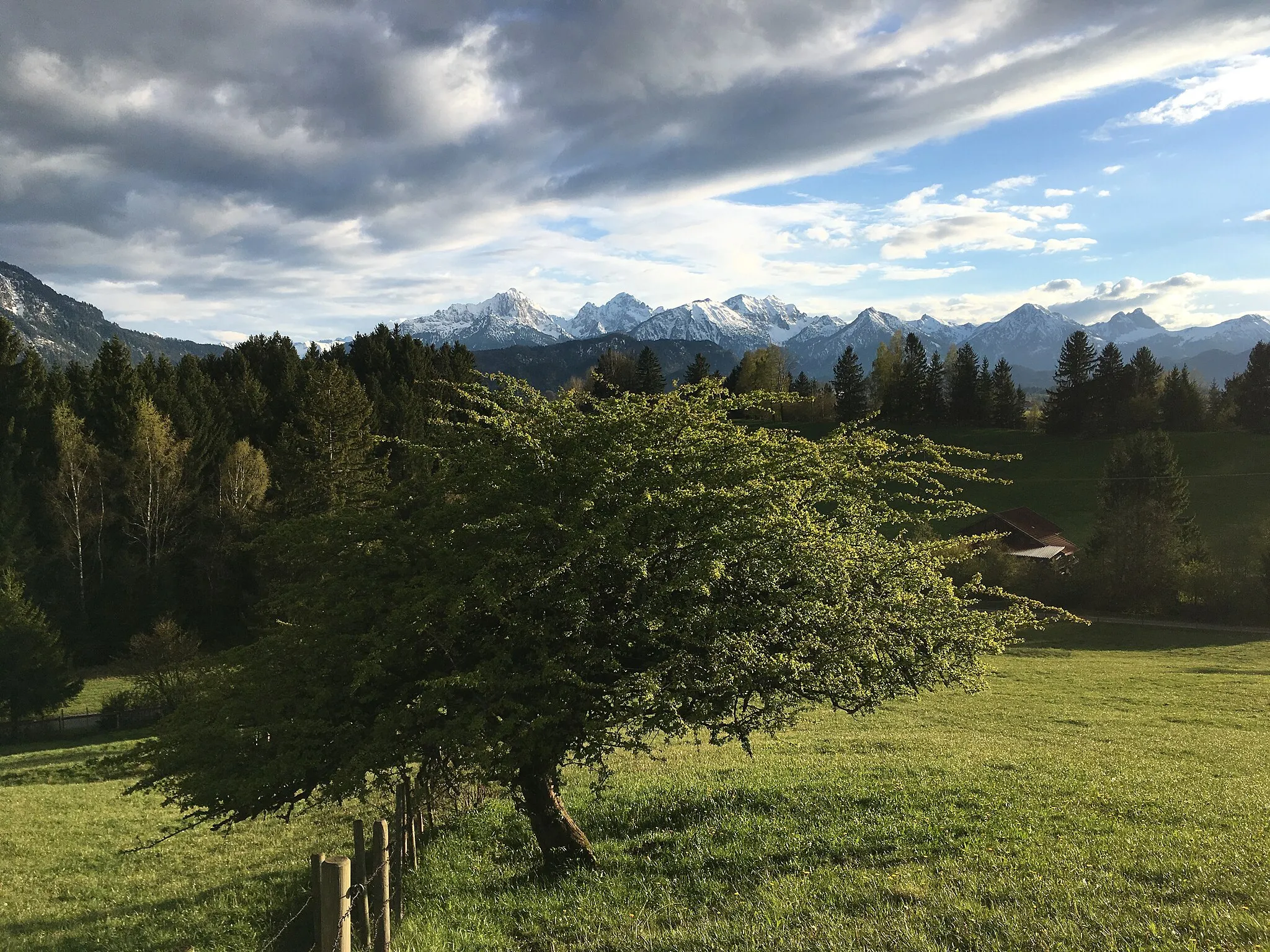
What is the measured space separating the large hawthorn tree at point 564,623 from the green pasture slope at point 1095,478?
69989 millimetres

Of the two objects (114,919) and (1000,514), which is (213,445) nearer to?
(114,919)

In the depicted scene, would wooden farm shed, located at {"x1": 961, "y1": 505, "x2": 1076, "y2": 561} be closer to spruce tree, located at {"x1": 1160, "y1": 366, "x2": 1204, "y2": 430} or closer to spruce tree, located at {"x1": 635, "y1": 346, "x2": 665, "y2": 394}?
spruce tree, located at {"x1": 1160, "y1": 366, "x2": 1204, "y2": 430}

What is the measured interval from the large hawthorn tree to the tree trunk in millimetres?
48

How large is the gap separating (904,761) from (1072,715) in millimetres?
12757

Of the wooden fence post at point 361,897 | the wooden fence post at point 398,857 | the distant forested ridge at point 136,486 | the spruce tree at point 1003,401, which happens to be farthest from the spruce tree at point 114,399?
the spruce tree at point 1003,401

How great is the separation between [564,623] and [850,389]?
368ft

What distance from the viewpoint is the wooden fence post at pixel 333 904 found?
6031 millimetres

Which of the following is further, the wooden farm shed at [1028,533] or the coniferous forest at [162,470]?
the wooden farm shed at [1028,533]

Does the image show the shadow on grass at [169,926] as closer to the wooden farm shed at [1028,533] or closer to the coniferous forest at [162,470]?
the coniferous forest at [162,470]

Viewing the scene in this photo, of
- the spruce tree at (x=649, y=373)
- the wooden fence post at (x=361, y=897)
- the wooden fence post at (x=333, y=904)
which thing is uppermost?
the spruce tree at (x=649, y=373)

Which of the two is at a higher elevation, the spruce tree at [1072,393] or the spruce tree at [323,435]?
the spruce tree at [1072,393]

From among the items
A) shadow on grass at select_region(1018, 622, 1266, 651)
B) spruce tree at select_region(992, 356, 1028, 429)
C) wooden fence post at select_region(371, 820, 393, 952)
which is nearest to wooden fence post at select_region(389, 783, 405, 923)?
wooden fence post at select_region(371, 820, 393, 952)

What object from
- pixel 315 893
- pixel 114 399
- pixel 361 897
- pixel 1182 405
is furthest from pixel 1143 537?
pixel 114 399

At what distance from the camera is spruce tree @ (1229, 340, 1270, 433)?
3735 inches
